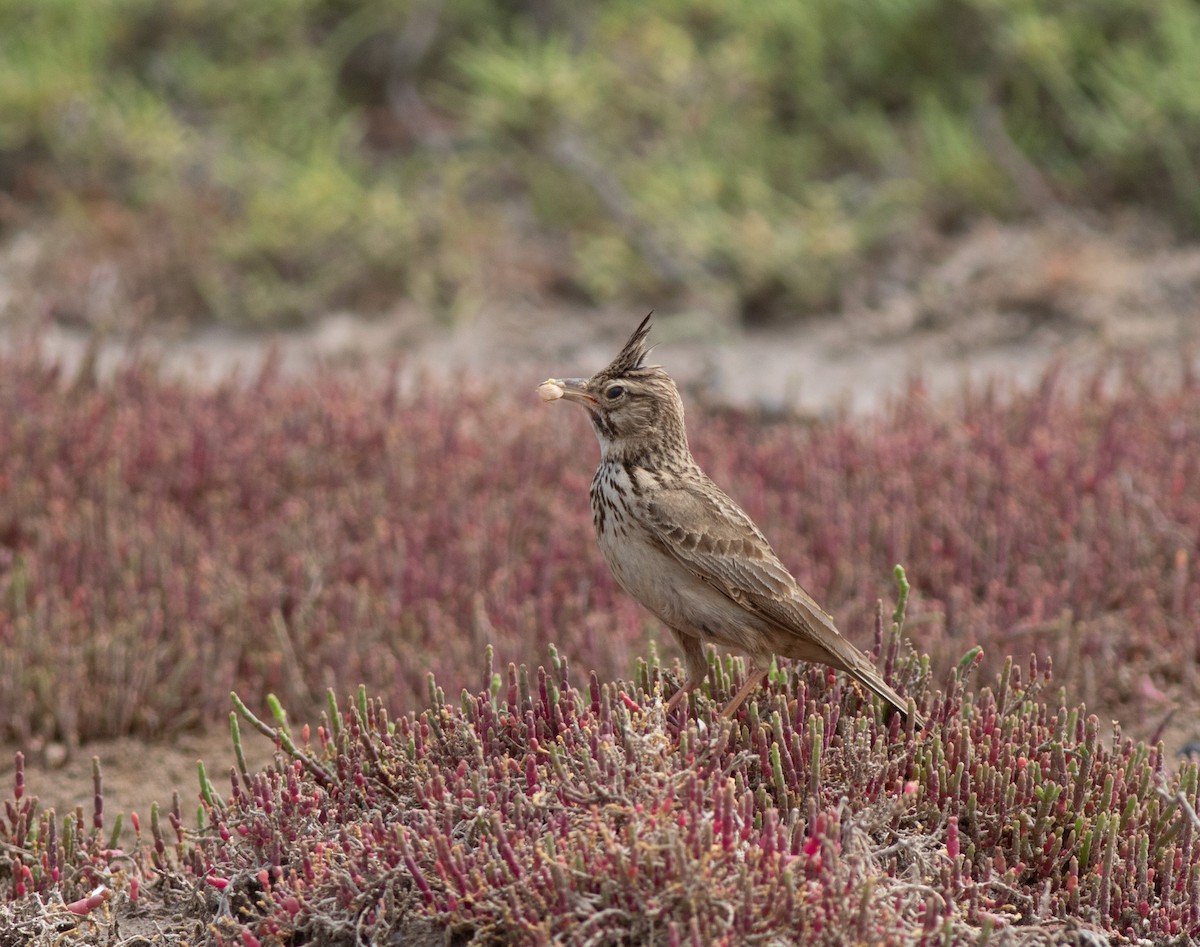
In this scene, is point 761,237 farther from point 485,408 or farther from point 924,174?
point 485,408

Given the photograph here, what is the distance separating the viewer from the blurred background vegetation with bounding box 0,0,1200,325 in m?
10.3

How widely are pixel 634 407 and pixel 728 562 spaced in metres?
0.54

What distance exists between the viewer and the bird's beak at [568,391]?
4.39 metres

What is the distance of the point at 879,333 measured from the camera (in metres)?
9.72

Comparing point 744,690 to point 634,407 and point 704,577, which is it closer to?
point 704,577

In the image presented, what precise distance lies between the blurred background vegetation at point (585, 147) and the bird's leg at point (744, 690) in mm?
6120

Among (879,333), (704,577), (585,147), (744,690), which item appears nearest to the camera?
(744,690)

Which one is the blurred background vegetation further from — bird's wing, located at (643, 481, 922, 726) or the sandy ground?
bird's wing, located at (643, 481, 922, 726)

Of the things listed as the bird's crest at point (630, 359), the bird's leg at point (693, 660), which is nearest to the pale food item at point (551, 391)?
the bird's crest at point (630, 359)

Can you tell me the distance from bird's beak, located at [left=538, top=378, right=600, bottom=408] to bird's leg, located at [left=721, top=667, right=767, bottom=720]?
89 cm

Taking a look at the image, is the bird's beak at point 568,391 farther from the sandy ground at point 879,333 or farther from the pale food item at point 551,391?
the sandy ground at point 879,333

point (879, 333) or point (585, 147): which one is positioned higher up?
point (585, 147)

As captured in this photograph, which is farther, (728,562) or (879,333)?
(879,333)

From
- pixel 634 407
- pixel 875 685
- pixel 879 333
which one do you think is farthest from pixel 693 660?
pixel 879 333
